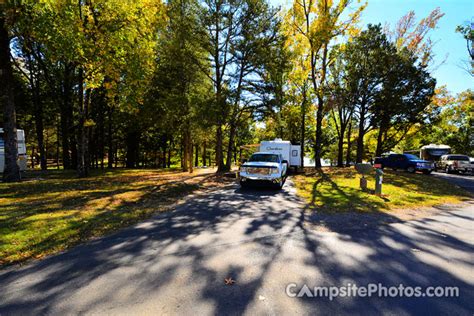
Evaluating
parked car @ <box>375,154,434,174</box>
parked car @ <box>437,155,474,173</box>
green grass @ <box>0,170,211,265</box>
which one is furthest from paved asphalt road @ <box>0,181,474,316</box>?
parked car @ <box>437,155,474,173</box>

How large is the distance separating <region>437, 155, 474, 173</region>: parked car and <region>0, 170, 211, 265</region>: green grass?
26426 millimetres

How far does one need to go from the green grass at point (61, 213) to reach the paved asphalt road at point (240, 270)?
0.69 metres

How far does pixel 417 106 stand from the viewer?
853 inches

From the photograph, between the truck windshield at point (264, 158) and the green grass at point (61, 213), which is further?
the truck windshield at point (264, 158)

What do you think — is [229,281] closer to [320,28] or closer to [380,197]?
[380,197]

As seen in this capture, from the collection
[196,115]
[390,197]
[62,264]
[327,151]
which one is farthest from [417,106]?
[327,151]

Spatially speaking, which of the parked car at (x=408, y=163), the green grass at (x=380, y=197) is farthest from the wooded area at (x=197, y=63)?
the green grass at (x=380, y=197)

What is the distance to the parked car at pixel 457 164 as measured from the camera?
76.2 ft

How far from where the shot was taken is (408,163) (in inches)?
841

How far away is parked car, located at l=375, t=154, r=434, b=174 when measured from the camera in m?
20.5

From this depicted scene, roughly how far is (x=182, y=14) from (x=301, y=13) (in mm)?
11978

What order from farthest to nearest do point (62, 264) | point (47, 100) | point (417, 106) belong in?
1. point (47, 100)
2. point (417, 106)
3. point (62, 264)

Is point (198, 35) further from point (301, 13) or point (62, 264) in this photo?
point (62, 264)

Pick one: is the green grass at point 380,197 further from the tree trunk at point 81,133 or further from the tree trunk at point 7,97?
the tree trunk at point 7,97
